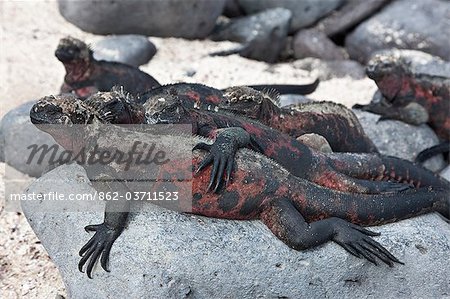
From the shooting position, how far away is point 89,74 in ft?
19.3

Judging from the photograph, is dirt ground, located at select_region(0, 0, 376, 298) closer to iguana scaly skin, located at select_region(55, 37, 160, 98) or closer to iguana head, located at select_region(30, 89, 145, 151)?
iguana scaly skin, located at select_region(55, 37, 160, 98)

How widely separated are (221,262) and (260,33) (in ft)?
17.8

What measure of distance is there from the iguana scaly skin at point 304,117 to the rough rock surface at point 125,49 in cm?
312

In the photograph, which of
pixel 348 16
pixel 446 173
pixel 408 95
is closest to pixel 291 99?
pixel 408 95

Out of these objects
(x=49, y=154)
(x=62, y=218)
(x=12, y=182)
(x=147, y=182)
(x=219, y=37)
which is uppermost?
(x=147, y=182)

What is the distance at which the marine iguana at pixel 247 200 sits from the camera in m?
3.55

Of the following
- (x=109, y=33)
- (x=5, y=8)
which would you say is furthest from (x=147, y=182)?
(x=5, y=8)

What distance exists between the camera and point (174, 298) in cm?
336

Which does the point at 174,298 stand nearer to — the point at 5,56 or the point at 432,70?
the point at 5,56

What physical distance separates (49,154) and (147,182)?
1.50m

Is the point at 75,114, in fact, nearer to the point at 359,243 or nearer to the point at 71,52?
the point at 359,243

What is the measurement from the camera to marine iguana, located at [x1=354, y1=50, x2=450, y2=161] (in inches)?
228

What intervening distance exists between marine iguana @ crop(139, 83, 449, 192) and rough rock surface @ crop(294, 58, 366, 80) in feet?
12.0

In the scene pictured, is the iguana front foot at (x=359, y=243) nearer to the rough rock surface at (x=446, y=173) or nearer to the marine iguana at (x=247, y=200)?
the marine iguana at (x=247, y=200)
